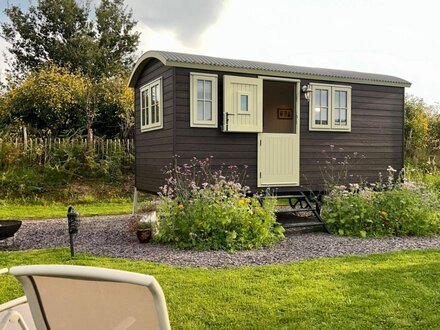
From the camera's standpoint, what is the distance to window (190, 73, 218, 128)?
23.2 feet

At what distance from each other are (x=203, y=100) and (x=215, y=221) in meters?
2.31

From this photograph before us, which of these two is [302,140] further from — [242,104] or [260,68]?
[260,68]

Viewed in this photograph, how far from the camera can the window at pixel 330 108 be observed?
8.27 metres

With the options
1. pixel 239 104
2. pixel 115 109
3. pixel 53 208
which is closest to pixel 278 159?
pixel 239 104

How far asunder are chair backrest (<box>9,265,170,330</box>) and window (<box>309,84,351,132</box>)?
7.29 metres

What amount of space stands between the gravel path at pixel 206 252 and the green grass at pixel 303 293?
40 cm

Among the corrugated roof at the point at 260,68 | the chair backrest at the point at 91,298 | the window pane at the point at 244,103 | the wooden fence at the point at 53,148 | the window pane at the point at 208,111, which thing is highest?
the corrugated roof at the point at 260,68

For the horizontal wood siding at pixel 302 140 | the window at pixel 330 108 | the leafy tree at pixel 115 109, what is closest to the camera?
the horizontal wood siding at pixel 302 140

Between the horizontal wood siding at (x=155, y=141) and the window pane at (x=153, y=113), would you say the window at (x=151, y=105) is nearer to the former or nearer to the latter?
the window pane at (x=153, y=113)

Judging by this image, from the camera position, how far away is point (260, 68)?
755cm

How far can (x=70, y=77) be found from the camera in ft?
53.5

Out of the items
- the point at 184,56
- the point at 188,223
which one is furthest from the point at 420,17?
the point at 188,223

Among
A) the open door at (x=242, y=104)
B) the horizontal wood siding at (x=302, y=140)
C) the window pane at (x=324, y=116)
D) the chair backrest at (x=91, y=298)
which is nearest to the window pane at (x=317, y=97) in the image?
the window pane at (x=324, y=116)

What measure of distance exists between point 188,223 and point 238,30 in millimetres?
7257
